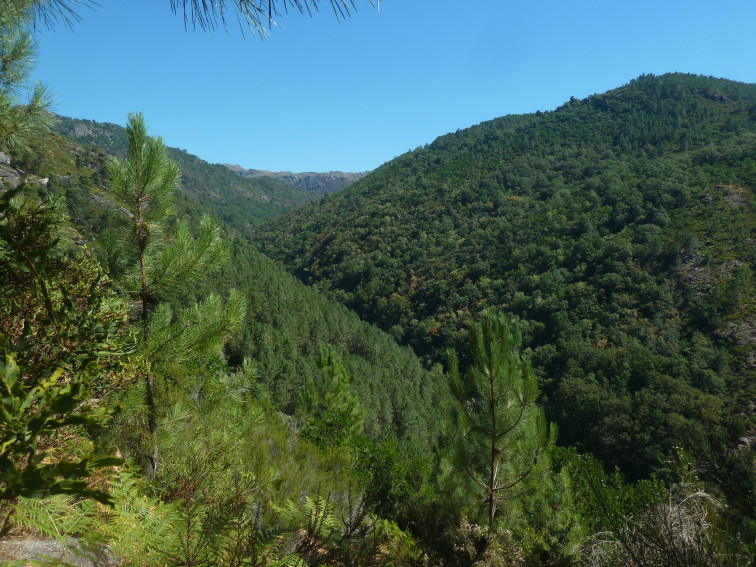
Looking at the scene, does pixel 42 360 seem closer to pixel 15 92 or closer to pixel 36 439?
pixel 36 439

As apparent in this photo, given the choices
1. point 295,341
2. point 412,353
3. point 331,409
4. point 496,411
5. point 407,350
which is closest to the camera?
point 496,411

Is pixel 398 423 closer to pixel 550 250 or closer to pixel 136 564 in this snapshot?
pixel 136 564

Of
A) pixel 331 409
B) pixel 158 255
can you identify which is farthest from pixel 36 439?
pixel 331 409

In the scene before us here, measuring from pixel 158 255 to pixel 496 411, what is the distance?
13.7 ft

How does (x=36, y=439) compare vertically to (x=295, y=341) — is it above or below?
above

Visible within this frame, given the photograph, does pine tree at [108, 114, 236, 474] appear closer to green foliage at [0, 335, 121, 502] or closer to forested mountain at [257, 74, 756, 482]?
green foliage at [0, 335, 121, 502]

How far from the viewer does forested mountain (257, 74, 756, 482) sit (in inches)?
1316

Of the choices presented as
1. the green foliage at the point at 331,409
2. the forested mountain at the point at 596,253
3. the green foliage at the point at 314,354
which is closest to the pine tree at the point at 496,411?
the forested mountain at the point at 596,253

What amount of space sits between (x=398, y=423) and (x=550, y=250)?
3947 centimetres

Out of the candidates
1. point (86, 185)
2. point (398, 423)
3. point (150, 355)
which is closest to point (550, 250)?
point (398, 423)

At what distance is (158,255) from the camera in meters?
3.52

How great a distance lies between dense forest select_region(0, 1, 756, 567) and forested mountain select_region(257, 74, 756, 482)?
14.0 inches

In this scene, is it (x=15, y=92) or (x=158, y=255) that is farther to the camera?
(x=158, y=255)

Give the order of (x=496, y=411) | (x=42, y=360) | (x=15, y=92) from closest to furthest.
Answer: (x=42, y=360), (x=15, y=92), (x=496, y=411)
